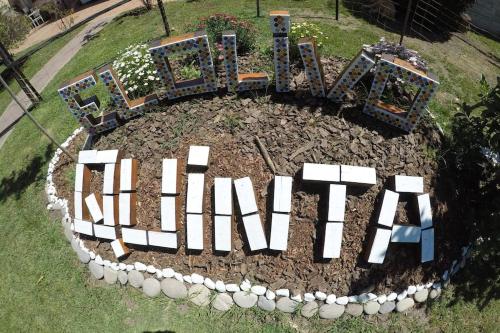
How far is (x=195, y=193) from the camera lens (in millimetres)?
6602

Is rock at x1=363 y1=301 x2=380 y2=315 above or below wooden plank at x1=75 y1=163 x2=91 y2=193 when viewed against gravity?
A: below

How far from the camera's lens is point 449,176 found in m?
6.77

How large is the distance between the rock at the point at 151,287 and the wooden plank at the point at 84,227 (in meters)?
1.63

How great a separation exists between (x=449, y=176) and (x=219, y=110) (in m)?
4.81

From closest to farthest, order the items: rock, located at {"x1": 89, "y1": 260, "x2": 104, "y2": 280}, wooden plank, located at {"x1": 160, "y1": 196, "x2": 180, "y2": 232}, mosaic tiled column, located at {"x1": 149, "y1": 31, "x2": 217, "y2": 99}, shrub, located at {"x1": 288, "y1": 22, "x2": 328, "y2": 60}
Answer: wooden plank, located at {"x1": 160, "y1": 196, "x2": 180, "y2": 232}, mosaic tiled column, located at {"x1": 149, "y1": 31, "x2": 217, "y2": 99}, rock, located at {"x1": 89, "y1": 260, "x2": 104, "y2": 280}, shrub, located at {"x1": 288, "y1": 22, "x2": 328, "y2": 60}

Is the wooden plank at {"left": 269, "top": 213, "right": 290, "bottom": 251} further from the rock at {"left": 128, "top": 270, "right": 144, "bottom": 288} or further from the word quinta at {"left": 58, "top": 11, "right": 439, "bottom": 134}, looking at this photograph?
the word quinta at {"left": 58, "top": 11, "right": 439, "bottom": 134}

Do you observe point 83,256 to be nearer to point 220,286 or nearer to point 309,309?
point 220,286

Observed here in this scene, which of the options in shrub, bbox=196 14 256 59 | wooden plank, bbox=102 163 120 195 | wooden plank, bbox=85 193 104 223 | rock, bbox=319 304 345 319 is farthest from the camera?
shrub, bbox=196 14 256 59

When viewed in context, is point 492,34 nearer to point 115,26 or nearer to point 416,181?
point 416,181

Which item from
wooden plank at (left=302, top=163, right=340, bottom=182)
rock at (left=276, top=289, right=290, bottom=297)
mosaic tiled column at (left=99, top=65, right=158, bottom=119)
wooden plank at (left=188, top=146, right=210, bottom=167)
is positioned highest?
mosaic tiled column at (left=99, top=65, right=158, bottom=119)

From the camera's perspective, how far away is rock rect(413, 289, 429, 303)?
621 cm

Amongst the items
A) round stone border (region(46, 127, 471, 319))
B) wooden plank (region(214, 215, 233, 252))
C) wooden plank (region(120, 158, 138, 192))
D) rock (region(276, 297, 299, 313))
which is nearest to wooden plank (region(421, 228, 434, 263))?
round stone border (region(46, 127, 471, 319))

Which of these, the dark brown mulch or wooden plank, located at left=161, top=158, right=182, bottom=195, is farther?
wooden plank, located at left=161, top=158, right=182, bottom=195

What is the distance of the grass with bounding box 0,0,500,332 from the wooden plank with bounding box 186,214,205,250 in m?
1.10
